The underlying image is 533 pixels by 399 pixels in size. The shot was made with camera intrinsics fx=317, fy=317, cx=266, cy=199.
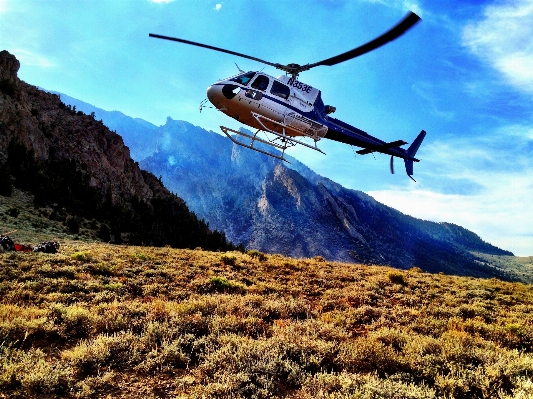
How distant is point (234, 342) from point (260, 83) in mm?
12316

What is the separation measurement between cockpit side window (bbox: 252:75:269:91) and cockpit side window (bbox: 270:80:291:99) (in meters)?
0.39

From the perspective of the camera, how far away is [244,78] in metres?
15.2

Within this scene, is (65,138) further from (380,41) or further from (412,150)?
(380,41)

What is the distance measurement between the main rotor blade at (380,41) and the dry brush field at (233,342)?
30.1 feet

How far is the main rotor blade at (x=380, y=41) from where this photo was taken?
989 cm

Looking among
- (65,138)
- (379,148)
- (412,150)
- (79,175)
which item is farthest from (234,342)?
(65,138)

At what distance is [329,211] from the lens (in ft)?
608

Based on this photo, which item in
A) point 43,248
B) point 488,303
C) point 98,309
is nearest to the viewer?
point 98,309

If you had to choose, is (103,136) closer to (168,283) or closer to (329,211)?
(168,283)

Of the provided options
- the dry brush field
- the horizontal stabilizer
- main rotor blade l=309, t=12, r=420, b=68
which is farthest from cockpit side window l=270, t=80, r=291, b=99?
the dry brush field

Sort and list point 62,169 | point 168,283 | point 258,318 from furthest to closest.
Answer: point 62,169 → point 168,283 → point 258,318

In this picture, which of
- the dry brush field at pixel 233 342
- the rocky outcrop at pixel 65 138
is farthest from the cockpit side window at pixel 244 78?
the rocky outcrop at pixel 65 138

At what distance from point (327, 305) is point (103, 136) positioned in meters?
57.3

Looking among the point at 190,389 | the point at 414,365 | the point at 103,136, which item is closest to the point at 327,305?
the point at 414,365
